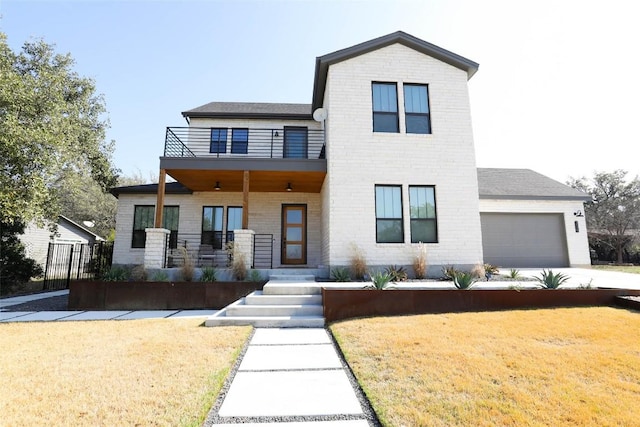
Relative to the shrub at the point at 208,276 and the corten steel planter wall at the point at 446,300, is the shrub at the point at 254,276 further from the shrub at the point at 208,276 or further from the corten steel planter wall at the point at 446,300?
the corten steel planter wall at the point at 446,300

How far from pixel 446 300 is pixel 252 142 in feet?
33.7

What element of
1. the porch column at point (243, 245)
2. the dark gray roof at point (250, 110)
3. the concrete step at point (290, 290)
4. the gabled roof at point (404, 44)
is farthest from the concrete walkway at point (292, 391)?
the dark gray roof at point (250, 110)

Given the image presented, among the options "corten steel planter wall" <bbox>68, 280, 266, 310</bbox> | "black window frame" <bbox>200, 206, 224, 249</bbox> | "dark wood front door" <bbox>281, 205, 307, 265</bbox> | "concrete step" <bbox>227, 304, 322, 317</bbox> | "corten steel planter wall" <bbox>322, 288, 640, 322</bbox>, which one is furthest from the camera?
"black window frame" <bbox>200, 206, 224, 249</bbox>

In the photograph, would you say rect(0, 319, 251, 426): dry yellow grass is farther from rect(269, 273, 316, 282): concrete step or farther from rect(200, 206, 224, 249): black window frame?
rect(200, 206, 224, 249): black window frame

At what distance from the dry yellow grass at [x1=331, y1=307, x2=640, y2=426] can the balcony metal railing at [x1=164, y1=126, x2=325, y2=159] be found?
923 centimetres

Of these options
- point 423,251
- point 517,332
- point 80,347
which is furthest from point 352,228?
point 80,347

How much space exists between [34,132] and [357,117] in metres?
9.22

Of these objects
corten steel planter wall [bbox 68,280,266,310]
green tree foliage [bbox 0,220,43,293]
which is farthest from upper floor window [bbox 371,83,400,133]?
green tree foliage [bbox 0,220,43,293]

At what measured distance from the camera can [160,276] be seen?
8039 millimetres

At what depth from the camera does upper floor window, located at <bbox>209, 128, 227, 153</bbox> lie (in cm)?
1325

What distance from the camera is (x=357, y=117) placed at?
930cm

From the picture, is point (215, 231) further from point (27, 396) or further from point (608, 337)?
point (608, 337)

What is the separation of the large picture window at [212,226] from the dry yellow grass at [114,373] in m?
6.76

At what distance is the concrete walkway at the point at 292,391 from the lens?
7.84 feet
